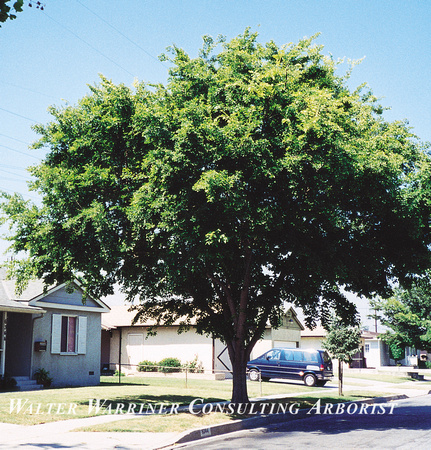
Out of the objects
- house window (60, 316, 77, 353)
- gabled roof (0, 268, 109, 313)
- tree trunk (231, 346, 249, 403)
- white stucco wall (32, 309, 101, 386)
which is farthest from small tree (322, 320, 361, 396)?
house window (60, 316, 77, 353)

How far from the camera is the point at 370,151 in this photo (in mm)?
12281

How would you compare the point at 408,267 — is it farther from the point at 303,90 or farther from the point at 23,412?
the point at 23,412

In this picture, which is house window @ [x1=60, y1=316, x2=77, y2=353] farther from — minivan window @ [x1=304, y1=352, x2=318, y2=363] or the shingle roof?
minivan window @ [x1=304, y1=352, x2=318, y2=363]

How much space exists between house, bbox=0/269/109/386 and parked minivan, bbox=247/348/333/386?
9.82 m

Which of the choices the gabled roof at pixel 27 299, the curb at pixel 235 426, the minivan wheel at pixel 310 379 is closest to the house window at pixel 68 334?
the gabled roof at pixel 27 299

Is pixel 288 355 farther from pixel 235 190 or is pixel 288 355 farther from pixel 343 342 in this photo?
pixel 235 190

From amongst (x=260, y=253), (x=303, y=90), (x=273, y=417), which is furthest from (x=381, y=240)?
(x=273, y=417)

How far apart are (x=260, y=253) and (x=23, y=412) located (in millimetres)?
7614

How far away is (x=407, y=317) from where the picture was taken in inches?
1590

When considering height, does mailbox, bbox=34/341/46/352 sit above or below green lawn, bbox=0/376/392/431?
above

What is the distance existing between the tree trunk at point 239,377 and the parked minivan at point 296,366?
14114mm

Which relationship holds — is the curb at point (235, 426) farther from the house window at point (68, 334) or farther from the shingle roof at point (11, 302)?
the house window at point (68, 334)

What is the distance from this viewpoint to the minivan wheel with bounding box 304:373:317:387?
28.8 meters

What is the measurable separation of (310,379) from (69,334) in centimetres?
A: 1336
